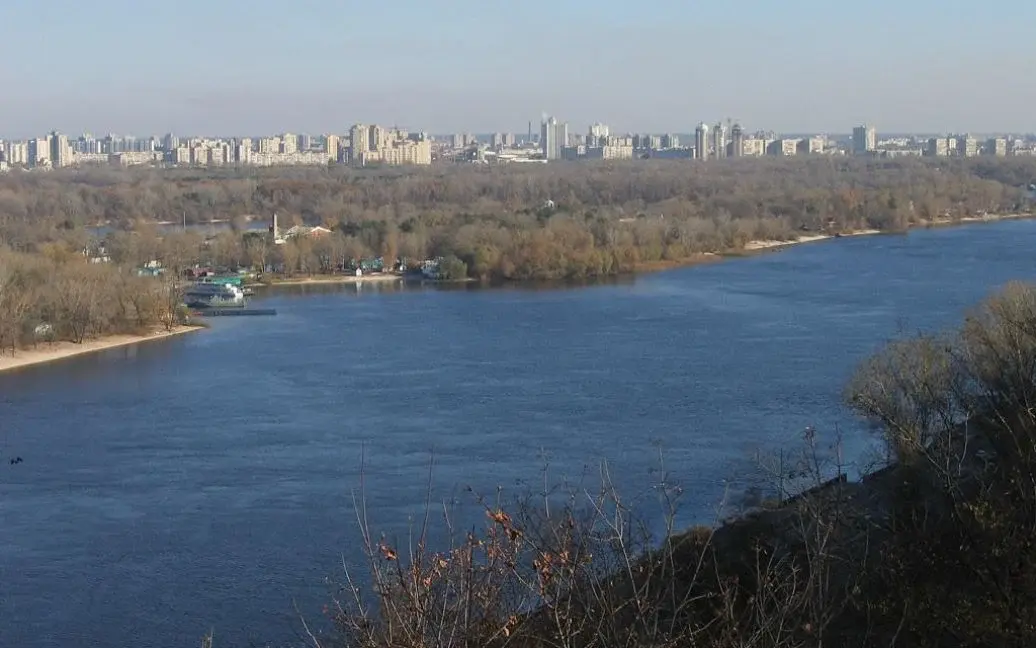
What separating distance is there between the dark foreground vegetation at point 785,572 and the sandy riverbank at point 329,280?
8.82 meters

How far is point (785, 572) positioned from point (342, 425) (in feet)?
11.5

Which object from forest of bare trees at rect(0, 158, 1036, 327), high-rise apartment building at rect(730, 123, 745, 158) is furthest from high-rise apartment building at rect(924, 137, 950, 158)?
forest of bare trees at rect(0, 158, 1036, 327)

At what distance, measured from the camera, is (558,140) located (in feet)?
153

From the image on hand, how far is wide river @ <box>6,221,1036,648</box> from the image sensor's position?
147 inches

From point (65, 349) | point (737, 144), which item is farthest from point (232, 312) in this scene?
point (737, 144)

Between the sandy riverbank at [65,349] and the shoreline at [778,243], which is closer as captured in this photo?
the sandy riverbank at [65,349]

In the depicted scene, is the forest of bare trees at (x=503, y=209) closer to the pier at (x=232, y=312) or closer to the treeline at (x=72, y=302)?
the treeline at (x=72, y=302)

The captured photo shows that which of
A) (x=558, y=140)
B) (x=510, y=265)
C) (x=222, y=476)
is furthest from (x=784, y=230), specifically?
(x=558, y=140)

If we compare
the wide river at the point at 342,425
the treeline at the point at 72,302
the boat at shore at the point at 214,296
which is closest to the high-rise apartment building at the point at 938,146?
the wide river at the point at 342,425

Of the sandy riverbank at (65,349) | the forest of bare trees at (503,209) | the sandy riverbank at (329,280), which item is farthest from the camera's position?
the forest of bare trees at (503,209)

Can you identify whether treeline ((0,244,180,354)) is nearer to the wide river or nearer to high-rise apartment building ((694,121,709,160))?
the wide river

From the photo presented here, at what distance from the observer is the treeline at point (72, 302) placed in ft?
27.2

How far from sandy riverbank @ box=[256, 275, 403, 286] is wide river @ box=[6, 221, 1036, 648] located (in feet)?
6.79

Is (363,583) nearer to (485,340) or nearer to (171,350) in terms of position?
(485,340)
